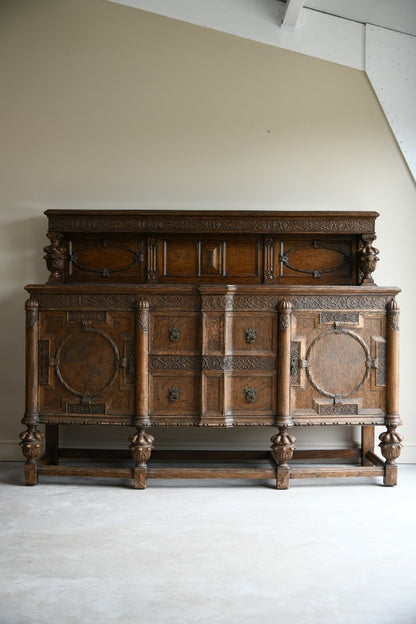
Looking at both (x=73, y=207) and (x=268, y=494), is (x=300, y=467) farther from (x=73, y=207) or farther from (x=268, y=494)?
(x=73, y=207)

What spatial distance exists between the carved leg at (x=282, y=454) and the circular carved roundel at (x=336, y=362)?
36 cm

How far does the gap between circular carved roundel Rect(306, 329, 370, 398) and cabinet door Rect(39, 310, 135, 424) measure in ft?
3.61

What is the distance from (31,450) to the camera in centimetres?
363

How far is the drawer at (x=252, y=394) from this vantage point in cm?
364

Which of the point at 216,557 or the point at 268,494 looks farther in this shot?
the point at 268,494

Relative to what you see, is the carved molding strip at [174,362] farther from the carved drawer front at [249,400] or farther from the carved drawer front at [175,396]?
the carved drawer front at [249,400]

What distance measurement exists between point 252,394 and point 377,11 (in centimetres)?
273

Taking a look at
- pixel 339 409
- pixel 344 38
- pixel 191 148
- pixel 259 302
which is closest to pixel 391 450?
pixel 339 409

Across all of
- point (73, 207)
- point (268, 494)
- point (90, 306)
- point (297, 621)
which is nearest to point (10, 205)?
point (73, 207)

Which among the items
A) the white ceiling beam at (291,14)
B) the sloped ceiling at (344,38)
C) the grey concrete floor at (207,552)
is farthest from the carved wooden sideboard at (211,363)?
the white ceiling beam at (291,14)

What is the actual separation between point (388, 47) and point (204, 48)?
1.29m

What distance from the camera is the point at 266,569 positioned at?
245 centimetres

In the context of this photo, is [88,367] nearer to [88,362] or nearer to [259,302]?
[88,362]

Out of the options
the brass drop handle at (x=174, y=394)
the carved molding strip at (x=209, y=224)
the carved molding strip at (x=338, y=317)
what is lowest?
the brass drop handle at (x=174, y=394)
